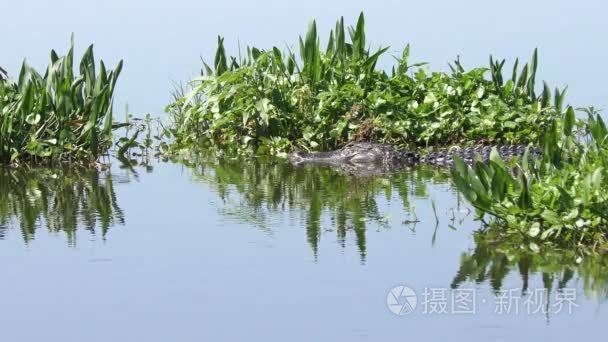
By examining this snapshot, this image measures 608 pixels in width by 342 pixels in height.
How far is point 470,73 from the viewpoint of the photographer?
39.2ft

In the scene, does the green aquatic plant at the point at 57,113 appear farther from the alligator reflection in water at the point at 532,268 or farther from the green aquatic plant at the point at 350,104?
the alligator reflection in water at the point at 532,268

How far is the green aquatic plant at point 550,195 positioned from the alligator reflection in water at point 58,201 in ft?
8.07

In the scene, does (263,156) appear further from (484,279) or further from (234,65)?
(484,279)

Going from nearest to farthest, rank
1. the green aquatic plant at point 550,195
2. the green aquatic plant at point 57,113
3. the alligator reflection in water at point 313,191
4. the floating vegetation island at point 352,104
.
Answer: the green aquatic plant at point 550,195
the alligator reflection in water at point 313,191
the green aquatic plant at point 57,113
the floating vegetation island at point 352,104

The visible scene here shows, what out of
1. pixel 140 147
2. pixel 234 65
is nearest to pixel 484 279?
pixel 140 147

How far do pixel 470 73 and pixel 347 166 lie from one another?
1792 mm

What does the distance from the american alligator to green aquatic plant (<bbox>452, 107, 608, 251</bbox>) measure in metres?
2.95

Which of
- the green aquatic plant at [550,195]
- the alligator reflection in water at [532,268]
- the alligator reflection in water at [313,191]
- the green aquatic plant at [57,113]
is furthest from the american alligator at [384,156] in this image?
the alligator reflection in water at [532,268]

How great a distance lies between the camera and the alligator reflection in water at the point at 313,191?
27.5ft

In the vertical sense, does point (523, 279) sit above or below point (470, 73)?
below

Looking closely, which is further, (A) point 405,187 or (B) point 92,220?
(A) point 405,187

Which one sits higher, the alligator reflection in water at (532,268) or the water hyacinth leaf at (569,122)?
the water hyacinth leaf at (569,122)

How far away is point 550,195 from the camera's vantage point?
7.31 metres

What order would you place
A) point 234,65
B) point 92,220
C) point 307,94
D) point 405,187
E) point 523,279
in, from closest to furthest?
point 523,279 → point 92,220 → point 405,187 → point 307,94 → point 234,65
